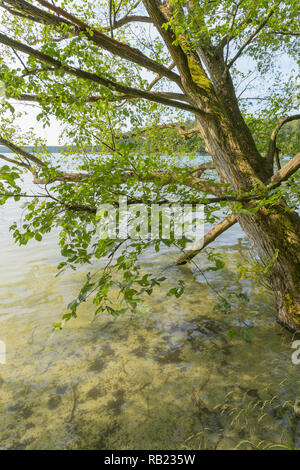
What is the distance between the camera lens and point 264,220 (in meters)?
4.48

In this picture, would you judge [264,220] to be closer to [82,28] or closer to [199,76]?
[199,76]

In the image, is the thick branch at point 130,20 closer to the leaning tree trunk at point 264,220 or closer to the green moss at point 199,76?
the green moss at point 199,76

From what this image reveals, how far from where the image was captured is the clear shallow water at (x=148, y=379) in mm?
3258

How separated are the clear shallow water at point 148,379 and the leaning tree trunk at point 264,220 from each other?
0.96m

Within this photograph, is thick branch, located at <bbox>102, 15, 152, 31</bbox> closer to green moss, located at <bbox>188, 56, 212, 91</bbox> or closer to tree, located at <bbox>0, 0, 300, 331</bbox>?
tree, located at <bbox>0, 0, 300, 331</bbox>

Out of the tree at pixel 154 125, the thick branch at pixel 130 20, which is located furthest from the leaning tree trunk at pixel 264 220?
the thick branch at pixel 130 20

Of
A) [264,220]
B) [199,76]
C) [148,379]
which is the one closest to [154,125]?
[199,76]

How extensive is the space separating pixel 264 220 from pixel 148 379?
11.0ft

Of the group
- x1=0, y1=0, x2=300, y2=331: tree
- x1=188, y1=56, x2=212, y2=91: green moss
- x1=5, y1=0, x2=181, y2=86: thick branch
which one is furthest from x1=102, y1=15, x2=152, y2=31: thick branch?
x1=5, y1=0, x2=181, y2=86: thick branch

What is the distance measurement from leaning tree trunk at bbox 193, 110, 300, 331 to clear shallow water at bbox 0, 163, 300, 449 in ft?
3.15

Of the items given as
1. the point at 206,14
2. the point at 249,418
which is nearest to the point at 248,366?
the point at 249,418

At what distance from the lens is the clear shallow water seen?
3258 millimetres

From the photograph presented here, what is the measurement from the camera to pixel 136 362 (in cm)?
454

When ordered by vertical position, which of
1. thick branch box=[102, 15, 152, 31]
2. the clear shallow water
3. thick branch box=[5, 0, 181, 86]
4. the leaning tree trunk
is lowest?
the clear shallow water
